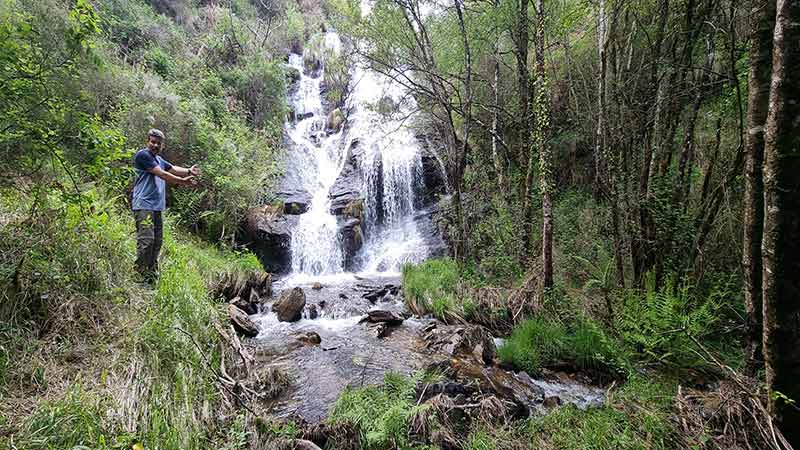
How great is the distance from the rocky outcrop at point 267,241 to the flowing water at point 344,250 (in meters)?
0.31

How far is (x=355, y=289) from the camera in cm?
991

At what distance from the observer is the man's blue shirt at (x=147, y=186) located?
4.38 m

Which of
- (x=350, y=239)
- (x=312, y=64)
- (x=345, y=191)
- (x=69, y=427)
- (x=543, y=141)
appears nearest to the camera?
(x=69, y=427)

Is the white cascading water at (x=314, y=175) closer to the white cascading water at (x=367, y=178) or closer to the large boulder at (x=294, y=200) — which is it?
the white cascading water at (x=367, y=178)

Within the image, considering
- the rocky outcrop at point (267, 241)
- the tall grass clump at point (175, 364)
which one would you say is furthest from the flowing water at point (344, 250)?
the tall grass clump at point (175, 364)

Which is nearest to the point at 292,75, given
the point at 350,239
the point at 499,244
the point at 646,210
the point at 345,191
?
the point at 345,191

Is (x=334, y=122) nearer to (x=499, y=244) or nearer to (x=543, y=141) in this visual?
(x=499, y=244)

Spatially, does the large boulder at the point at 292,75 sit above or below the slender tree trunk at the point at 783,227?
above

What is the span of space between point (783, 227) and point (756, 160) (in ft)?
2.39

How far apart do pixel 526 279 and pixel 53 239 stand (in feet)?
22.0

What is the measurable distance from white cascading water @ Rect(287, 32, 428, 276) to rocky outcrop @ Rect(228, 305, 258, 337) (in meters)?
5.82

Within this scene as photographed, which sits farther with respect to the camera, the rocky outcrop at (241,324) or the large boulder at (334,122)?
the large boulder at (334,122)

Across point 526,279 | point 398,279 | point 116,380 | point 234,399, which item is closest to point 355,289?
point 398,279

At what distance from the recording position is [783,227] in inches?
79.0
